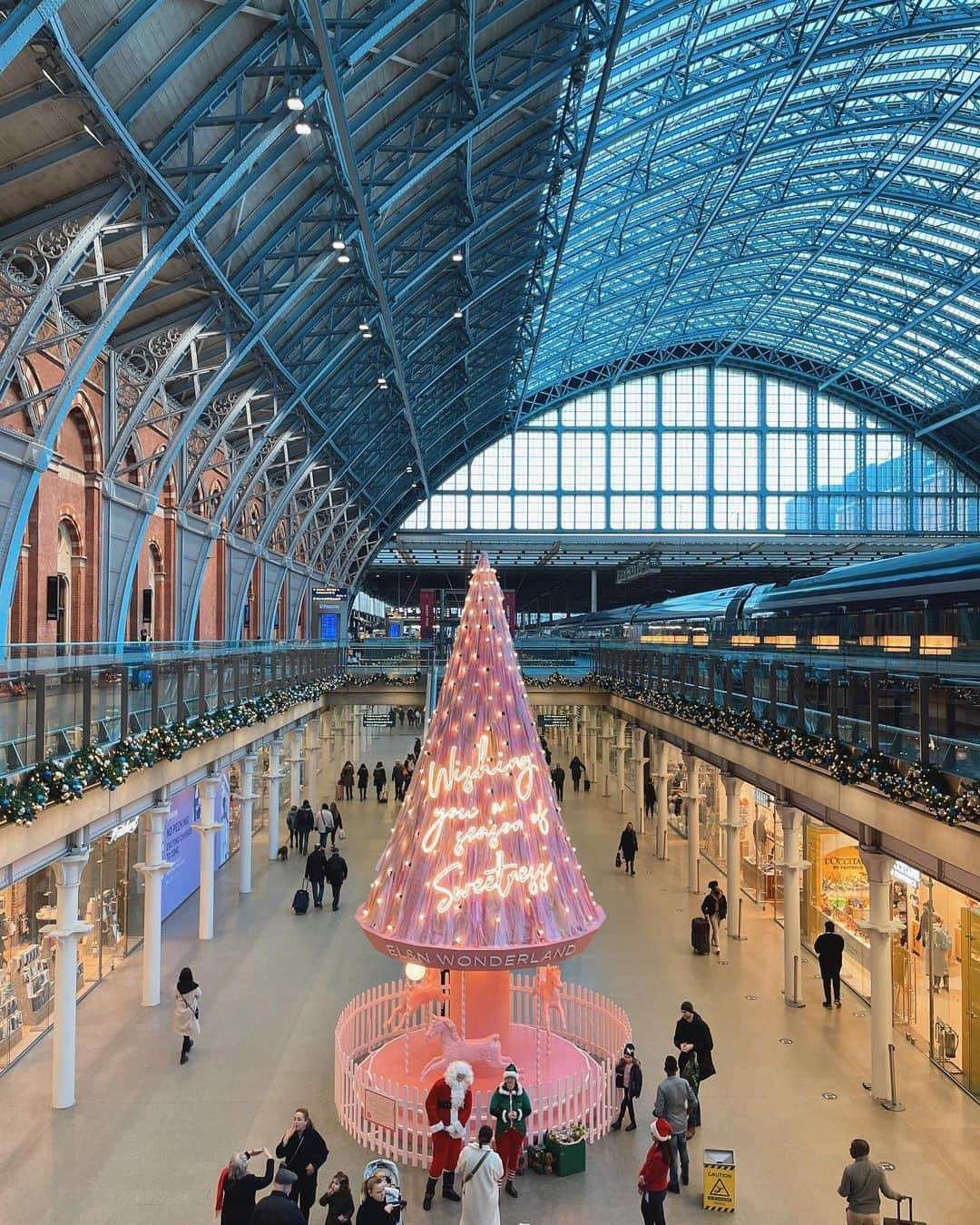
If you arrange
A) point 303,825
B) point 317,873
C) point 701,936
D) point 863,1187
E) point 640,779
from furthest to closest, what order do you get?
1. point 640,779
2. point 303,825
3. point 317,873
4. point 701,936
5. point 863,1187

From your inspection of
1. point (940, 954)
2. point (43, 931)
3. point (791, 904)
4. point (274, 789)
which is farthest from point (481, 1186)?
point (274, 789)

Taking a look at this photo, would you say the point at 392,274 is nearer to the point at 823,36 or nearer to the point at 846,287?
the point at 823,36

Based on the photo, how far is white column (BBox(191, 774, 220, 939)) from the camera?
17.2 metres

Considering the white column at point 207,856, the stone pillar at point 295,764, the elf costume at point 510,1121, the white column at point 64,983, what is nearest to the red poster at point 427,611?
the stone pillar at point 295,764

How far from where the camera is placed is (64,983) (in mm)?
10977

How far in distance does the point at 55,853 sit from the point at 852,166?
3397 cm

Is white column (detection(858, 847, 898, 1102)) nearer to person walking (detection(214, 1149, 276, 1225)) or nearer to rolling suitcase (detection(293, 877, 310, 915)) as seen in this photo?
person walking (detection(214, 1149, 276, 1225))

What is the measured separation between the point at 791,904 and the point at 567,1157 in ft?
21.3

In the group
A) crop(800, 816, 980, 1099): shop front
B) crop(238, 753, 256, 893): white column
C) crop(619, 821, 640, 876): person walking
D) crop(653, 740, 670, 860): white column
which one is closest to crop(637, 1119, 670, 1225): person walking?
crop(800, 816, 980, 1099): shop front

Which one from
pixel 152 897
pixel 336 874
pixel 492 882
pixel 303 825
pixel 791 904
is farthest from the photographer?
pixel 303 825

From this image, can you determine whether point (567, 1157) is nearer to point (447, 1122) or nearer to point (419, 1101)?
point (447, 1122)

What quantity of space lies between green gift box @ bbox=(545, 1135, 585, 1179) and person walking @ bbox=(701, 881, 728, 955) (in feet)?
26.3

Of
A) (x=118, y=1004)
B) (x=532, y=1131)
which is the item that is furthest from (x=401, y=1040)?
(x=118, y=1004)

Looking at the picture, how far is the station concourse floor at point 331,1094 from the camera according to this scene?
29.7ft
